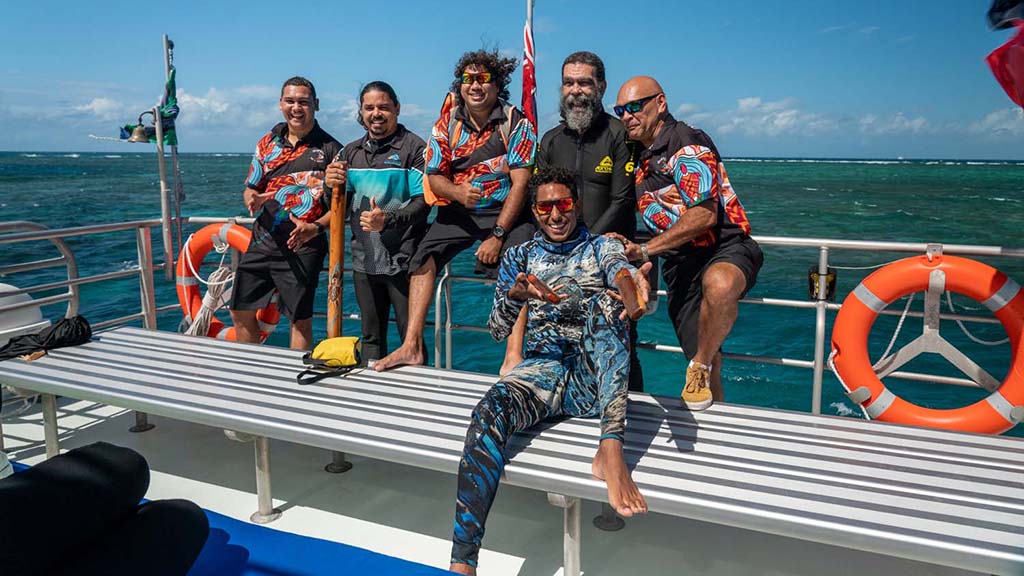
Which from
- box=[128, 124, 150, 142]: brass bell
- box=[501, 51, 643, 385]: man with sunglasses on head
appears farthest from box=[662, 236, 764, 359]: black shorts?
box=[128, 124, 150, 142]: brass bell

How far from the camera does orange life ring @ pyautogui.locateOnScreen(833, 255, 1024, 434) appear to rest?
3.02m

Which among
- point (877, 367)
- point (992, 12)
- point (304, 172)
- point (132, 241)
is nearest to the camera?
point (992, 12)

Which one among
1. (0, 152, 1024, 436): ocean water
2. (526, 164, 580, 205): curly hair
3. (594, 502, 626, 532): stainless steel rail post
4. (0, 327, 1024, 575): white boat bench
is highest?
(526, 164, 580, 205): curly hair

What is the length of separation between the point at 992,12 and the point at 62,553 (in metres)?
2.85

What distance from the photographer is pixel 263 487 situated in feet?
9.51

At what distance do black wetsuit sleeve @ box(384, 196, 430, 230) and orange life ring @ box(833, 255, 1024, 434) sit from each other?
196 cm

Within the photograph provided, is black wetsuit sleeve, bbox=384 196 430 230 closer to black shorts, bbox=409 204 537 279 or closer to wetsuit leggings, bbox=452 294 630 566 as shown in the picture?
black shorts, bbox=409 204 537 279

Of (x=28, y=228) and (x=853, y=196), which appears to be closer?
(x=28, y=228)

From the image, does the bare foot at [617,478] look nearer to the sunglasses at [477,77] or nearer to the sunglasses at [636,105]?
the sunglasses at [636,105]

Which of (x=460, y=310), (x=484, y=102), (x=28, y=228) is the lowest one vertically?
(x=460, y=310)

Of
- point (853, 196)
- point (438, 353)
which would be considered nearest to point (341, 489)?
point (438, 353)

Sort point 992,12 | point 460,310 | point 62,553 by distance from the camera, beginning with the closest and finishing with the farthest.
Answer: point 62,553 < point 992,12 < point 460,310

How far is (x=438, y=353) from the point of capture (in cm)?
390

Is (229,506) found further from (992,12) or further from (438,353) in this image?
(992,12)
